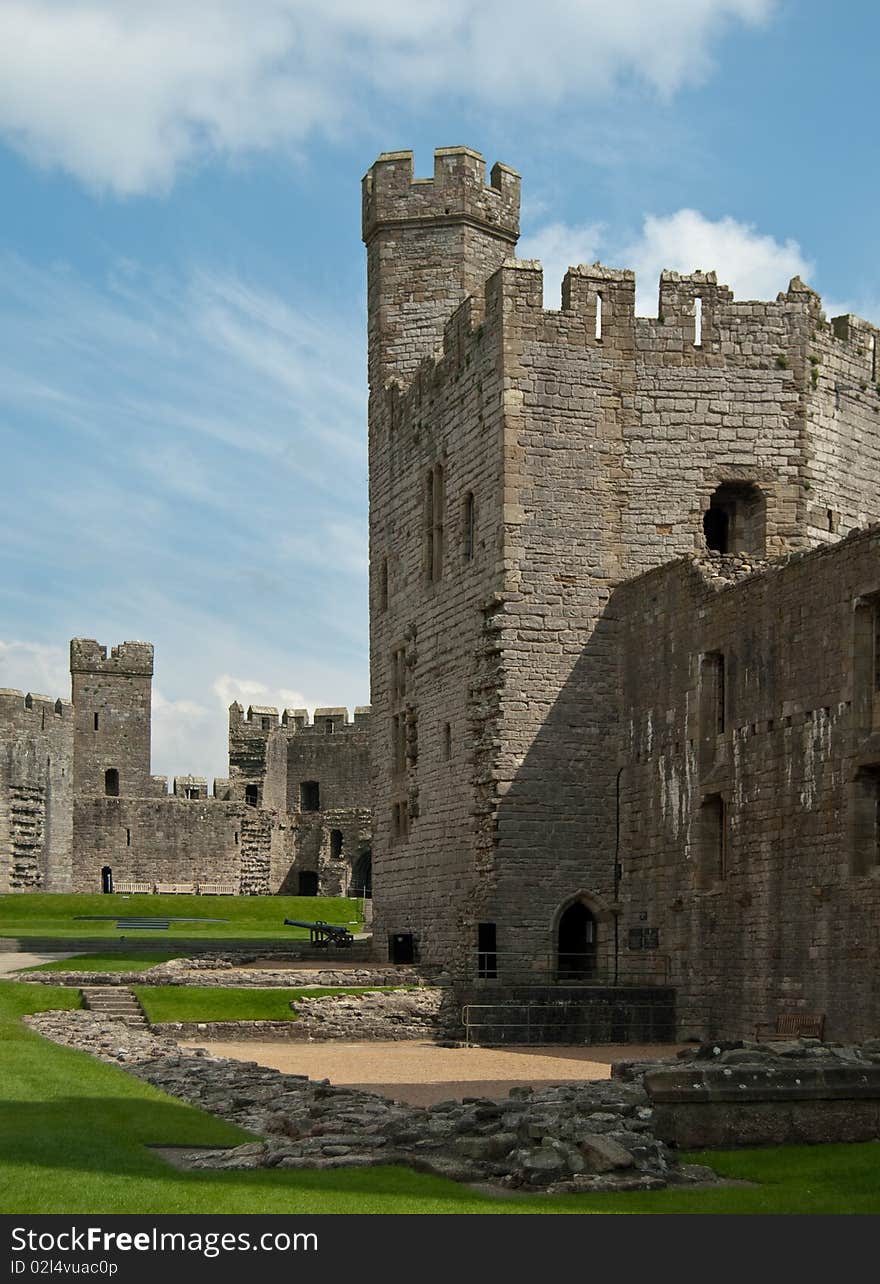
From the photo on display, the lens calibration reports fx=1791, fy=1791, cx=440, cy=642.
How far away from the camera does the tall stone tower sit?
67125 millimetres

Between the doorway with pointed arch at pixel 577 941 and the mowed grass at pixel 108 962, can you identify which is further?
the mowed grass at pixel 108 962

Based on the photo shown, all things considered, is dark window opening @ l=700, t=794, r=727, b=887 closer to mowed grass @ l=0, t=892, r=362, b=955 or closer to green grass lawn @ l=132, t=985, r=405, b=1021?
green grass lawn @ l=132, t=985, r=405, b=1021

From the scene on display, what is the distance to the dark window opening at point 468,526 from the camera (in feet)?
109

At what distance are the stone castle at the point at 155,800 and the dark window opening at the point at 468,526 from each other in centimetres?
2832

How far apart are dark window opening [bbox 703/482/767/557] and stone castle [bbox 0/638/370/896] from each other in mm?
31071

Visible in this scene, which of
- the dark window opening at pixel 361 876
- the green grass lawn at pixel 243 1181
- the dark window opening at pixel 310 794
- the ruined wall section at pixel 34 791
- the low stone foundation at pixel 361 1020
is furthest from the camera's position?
the dark window opening at pixel 310 794

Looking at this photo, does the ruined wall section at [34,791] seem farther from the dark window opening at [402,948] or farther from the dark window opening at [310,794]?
the dark window opening at [402,948]

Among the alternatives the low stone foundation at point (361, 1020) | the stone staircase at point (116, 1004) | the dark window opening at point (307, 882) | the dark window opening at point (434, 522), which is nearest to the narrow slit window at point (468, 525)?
the dark window opening at point (434, 522)

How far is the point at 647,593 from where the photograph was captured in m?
30.1

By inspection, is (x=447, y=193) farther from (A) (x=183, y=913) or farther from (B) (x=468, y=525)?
(A) (x=183, y=913)

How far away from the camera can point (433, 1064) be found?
2327cm

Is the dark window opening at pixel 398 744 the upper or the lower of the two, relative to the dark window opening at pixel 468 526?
lower

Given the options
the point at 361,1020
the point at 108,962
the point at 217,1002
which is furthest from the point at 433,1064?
the point at 108,962

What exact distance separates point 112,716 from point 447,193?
34.9 m
